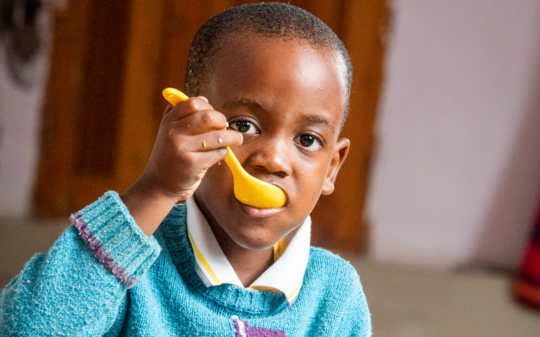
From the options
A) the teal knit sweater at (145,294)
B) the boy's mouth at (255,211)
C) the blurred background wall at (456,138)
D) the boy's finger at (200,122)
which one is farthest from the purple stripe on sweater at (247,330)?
A: the blurred background wall at (456,138)

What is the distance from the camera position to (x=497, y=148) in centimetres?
201

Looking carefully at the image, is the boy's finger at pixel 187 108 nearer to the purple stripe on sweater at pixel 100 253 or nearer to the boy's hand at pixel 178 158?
the boy's hand at pixel 178 158

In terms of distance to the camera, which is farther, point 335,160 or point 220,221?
point 335,160

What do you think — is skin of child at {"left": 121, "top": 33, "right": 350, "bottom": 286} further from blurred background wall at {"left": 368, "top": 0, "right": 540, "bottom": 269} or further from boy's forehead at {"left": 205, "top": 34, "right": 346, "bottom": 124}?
blurred background wall at {"left": 368, "top": 0, "right": 540, "bottom": 269}

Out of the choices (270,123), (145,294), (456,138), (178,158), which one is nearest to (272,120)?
(270,123)

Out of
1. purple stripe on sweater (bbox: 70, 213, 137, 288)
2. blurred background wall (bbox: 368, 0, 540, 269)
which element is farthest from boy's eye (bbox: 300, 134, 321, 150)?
blurred background wall (bbox: 368, 0, 540, 269)

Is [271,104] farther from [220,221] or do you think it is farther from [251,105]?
[220,221]

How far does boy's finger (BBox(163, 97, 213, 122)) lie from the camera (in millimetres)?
458

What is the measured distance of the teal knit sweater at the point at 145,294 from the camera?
444 millimetres

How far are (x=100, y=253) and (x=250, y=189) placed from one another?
0.15 metres

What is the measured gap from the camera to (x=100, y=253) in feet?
1.48

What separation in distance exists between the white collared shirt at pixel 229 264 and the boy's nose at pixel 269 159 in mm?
101

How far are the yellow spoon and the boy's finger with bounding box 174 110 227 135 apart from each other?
0.05m

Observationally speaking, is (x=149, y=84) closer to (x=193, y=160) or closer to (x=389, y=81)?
(x=389, y=81)
